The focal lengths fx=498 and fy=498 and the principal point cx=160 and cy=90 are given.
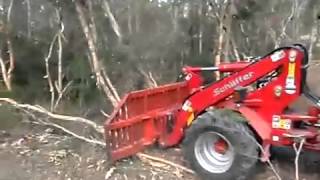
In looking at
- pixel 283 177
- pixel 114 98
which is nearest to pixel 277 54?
pixel 283 177

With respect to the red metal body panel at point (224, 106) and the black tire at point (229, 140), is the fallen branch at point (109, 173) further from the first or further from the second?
the black tire at point (229, 140)

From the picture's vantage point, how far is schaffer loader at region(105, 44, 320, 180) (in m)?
5.20

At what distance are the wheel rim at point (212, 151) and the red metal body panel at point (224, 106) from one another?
395mm

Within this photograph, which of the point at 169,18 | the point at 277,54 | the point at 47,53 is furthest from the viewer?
the point at 169,18

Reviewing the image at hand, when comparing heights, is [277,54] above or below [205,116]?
above

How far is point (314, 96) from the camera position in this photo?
5344 mm

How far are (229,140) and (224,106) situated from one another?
1.68ft

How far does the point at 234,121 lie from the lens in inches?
211

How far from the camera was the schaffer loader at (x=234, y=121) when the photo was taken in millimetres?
5203

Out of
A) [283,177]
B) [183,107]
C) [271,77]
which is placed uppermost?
[271,77]

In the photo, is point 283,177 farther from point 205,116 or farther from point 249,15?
point 249,15

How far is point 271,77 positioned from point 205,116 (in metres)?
0.85

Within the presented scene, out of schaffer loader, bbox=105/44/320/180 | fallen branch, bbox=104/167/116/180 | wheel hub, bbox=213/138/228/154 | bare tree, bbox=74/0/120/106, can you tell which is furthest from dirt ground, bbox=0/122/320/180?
bare tree, bbox=74/0/120/106

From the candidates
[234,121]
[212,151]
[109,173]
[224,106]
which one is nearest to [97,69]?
[109,173]
